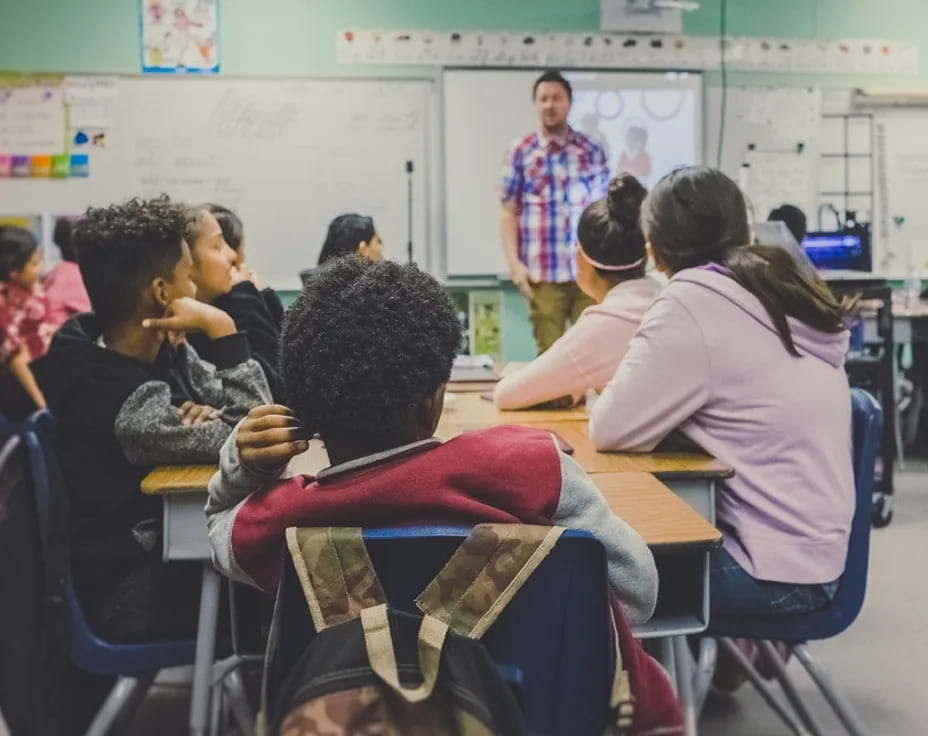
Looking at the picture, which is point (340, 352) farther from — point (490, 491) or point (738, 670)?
point (738, 670)

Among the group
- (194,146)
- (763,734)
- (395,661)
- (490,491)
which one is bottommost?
(763,734)

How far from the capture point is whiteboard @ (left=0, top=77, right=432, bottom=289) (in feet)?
16.5

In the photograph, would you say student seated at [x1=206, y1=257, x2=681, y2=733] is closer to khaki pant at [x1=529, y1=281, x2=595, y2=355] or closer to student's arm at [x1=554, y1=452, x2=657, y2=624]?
student's arm at [x1=554, y1=452, x2=657, y2=624]

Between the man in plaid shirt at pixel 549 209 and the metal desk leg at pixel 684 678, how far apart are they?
10.0 feet

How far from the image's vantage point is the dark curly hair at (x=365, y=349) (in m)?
1.04

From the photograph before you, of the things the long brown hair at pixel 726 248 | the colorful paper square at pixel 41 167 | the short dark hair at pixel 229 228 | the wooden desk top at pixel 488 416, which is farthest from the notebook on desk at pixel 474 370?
the colorful paper square at pixel 41 167

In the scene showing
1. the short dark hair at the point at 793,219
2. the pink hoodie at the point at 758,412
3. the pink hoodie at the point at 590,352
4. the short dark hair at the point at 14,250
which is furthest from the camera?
the short dark hair at the point at 793,219

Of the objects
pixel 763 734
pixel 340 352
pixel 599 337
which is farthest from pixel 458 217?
pixel 340 352

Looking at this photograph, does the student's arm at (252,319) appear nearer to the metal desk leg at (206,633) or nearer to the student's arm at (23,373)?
the metal desk leg at (206,633)

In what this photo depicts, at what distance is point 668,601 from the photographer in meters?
1.69

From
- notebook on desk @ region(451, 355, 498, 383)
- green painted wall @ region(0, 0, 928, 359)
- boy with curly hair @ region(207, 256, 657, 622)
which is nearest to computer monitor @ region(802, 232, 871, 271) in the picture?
green painted wall @ region(0, 0, 928, 359)

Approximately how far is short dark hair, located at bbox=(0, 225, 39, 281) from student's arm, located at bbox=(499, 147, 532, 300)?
79.1 inches

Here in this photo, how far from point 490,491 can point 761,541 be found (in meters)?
0.96

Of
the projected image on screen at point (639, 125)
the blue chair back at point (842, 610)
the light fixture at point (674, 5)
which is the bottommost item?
the blue chair back at point (842, 610)
